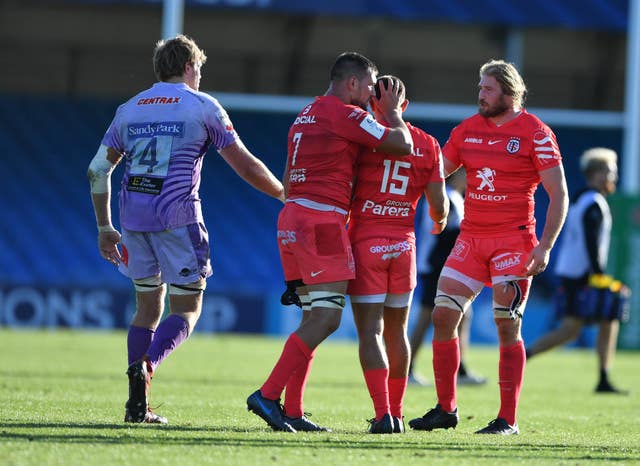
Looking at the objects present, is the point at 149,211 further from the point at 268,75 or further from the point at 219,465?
the point at 268,75

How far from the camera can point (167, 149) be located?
6984 millimetres

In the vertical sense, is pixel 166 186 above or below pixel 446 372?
above

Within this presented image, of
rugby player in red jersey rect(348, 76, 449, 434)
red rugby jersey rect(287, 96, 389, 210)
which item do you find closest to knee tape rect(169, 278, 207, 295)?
red rugby jersey rect(287, 96, 389, 210)

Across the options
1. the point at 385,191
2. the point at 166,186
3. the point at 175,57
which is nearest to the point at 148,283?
the point at 166,186

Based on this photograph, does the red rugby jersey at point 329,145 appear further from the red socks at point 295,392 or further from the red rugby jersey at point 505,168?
the red socks at point 295,392

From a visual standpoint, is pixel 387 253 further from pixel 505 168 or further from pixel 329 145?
pixel 505 168

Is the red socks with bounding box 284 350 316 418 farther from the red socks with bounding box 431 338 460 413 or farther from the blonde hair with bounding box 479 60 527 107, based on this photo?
the blonde hair with bounding box 479 60 527 107

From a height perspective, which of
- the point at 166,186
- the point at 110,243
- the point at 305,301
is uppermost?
the point at 166,186

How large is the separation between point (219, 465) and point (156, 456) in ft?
1.09

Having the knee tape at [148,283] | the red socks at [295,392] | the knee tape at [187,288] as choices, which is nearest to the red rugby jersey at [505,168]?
the red socks at [295,392]

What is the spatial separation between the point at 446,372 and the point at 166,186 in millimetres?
2017

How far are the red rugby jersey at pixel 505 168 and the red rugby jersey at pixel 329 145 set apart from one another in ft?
2.74

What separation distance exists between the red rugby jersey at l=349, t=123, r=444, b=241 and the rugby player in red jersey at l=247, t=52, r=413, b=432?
0.12 m

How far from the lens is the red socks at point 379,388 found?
6.88 m
